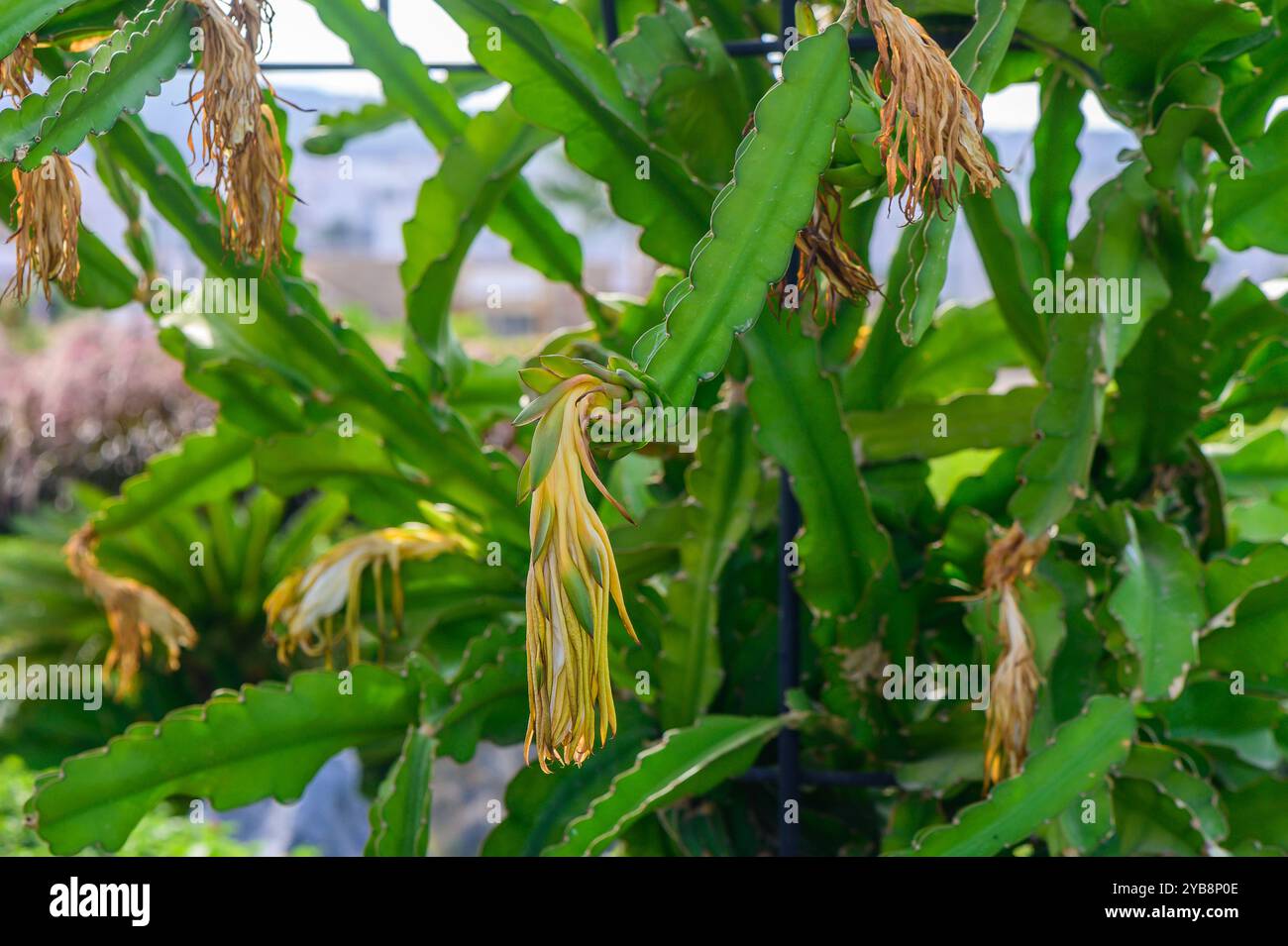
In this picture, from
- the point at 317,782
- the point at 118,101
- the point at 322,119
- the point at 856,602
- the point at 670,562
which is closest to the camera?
the point at 118,101

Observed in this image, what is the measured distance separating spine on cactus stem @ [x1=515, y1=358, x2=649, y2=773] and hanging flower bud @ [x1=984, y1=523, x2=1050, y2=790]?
577 mm

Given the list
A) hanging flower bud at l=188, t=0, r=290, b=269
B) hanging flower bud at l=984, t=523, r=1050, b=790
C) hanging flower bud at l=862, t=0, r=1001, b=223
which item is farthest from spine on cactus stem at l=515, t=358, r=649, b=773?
hanging flower bud at l=984, t=523, r=1050, b=790

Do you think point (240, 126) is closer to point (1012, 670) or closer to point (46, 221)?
point (46, 221)

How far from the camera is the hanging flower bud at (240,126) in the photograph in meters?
1.00

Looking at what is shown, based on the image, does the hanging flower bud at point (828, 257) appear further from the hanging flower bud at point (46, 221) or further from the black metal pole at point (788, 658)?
the hanging flower bud at point (46, 221)

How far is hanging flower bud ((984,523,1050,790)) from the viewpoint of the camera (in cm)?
123

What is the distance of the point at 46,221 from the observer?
104 centimetres

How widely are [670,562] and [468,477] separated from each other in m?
0.28

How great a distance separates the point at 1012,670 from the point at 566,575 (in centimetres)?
63

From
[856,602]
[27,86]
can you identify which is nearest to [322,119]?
[27,86]

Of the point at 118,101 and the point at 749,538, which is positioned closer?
the point at 118,101

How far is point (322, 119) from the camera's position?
1868mm

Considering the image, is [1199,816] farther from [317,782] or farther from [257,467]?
[317,782]

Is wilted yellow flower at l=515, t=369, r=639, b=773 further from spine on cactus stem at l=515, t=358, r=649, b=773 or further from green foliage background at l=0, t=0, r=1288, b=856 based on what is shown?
green foliage background at l=0, t=0, r=1288, b=856
